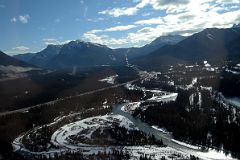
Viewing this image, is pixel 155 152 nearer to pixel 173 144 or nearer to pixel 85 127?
pixel 173 144

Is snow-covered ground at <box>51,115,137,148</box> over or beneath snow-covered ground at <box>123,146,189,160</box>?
over

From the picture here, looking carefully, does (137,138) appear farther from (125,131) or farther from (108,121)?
(108,121)

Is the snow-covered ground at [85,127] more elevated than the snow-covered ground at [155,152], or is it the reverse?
the snow-covered ground at [85,127]

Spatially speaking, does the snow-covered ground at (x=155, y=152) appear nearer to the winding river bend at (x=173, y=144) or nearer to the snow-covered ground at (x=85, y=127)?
the winding river bend at (x=173, y=144)

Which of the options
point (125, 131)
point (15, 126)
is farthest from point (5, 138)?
point (125, 131)

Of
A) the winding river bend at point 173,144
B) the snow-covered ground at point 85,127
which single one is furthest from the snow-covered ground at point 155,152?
the snow-covered ground at point 85,127

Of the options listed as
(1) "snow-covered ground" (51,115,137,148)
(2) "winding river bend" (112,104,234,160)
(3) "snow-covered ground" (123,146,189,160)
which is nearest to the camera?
(3) "snow-covered ground" (123,146,189,160)

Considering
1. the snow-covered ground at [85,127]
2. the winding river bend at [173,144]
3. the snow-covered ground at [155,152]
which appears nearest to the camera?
the snow-covered ground at [155,152]

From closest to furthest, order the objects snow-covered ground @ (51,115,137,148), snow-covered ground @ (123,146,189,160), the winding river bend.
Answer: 1. snow-covered ground @ (123,146,189,160)
2. the winding river bend
3. snow-covered ground @ (51,115,137,148)

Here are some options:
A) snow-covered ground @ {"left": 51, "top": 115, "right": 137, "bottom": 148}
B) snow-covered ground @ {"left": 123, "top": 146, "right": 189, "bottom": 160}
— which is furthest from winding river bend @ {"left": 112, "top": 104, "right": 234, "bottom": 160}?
snow-covered ground @ {"left": 51, "top": 115, "right": 137, "bottom": 148}

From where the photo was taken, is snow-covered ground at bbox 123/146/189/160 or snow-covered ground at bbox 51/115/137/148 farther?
snow-covered ground at bbox 51/115/137/148

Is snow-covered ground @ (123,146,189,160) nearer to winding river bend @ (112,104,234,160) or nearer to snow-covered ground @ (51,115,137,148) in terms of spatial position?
winding river bend @ (112,104,234,160)
